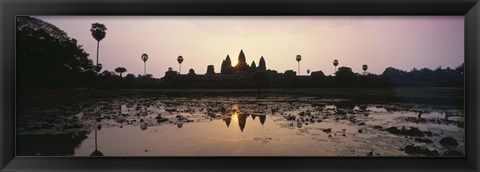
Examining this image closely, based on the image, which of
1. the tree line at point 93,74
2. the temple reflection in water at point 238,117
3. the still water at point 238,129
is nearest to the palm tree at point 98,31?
the tree line at point 93,74

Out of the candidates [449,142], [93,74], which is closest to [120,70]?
[93,74]

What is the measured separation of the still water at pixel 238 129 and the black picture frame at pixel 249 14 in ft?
0.16

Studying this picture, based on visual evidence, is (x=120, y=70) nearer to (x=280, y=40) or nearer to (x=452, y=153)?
(x=280, y=40)

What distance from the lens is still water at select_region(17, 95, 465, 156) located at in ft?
6.59

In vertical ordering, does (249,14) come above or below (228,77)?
above

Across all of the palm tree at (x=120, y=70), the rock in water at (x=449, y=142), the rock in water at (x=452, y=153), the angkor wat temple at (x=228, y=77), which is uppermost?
the palm tree at (x=120, y=70)

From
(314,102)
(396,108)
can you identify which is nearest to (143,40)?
(314,102)

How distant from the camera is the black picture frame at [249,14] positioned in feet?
6.15

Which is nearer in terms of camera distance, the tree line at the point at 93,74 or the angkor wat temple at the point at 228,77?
the tree line at the point at 93,74

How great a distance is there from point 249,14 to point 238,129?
2.10 ft

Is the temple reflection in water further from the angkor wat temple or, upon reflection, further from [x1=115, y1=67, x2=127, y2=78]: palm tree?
[x1=115, y1=67, x2=127, y2=78]: palm tree

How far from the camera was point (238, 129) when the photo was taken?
6.74 feet

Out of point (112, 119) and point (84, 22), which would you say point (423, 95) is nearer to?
point (112, 119)

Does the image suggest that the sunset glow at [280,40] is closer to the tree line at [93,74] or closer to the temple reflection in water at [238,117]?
the tree line at [93,74]
